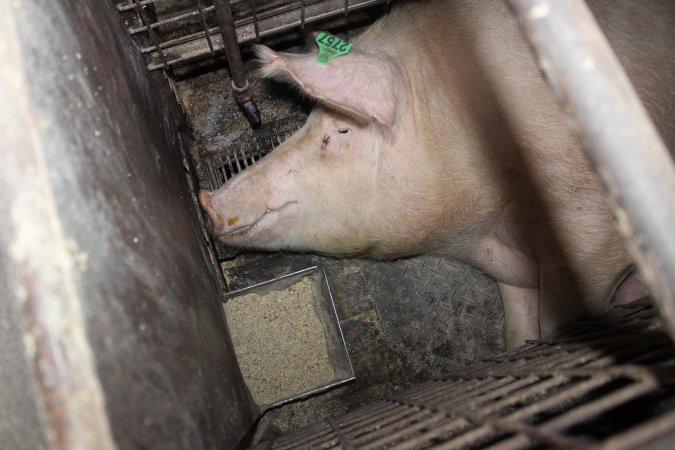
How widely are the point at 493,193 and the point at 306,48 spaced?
1714 millimetres

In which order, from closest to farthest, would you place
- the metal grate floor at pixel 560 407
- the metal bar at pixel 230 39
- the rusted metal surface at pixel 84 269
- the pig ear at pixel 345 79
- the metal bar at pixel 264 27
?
the metal grate floor at pixel 560 407 → the rusted metal surface at pixel 84 269 → the pig ear at pixel 345 79 → the metal bar at pixel 230 39 → the metal bar at pixel 264 27

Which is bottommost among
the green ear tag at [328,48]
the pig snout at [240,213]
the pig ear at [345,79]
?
the pig snout at [240,213]

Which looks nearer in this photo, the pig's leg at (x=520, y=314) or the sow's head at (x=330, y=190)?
the sow's head at (x=330, y=190)

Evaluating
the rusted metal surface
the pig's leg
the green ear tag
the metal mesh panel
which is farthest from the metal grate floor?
the metal mesh panel

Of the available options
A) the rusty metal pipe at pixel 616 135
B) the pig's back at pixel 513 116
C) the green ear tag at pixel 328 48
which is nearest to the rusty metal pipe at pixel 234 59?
the green ear tag at pixel 328 48

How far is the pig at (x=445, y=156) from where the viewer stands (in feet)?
7.93

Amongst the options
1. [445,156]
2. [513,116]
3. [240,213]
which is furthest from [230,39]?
[513,116]

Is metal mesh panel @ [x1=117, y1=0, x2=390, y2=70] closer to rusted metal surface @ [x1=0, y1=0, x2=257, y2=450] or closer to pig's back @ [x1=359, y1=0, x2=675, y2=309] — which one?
pig's back @ [x1=359, y1=0, x2=675, y2=309]

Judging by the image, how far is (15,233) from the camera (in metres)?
1.10

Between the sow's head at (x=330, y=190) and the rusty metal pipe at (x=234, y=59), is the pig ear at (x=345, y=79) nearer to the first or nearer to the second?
the sow's head at (x=330, y=190)

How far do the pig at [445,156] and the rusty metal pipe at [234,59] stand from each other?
0.24 metres

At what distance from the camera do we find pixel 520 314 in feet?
11.5

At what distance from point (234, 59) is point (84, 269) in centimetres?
181

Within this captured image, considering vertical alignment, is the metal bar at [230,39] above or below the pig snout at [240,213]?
above
